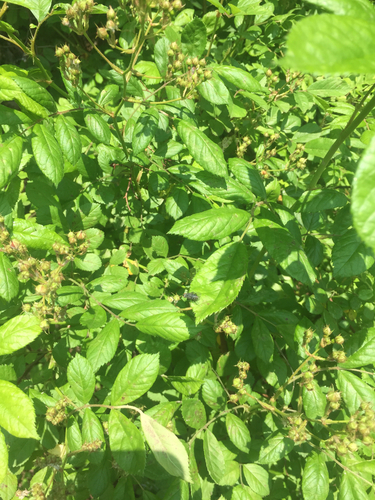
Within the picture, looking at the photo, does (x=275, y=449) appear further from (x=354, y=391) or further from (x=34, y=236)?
(x=34, y=236)

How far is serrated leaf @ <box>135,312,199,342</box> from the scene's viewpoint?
138 cm

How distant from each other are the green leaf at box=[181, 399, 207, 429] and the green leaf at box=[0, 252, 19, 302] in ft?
3.20

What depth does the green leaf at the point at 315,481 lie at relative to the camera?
4.69 ft

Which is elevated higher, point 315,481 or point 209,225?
point 209,225

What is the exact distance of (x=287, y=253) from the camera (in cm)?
126

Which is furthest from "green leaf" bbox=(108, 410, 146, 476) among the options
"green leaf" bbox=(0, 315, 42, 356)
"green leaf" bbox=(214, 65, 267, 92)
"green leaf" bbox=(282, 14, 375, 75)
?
"green leaf" bbox=(214, 65, 267, 92)

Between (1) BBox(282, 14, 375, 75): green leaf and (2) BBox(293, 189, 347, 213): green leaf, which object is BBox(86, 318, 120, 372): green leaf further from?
(1) BBox(282, 14, 375, 75): green leaf

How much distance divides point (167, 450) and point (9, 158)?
4.32 ft

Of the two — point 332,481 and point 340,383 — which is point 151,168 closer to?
point 340,383

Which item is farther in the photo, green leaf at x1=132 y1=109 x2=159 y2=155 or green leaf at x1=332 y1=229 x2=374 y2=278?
green leaf at x1=132 y1=109 x2=159 y2=155

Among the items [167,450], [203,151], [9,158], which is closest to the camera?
[167,450]

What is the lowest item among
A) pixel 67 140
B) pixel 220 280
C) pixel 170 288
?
pixel 170 288

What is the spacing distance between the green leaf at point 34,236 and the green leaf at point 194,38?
44.3 inches

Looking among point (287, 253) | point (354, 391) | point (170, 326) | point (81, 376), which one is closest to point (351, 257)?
point (287, 253)
